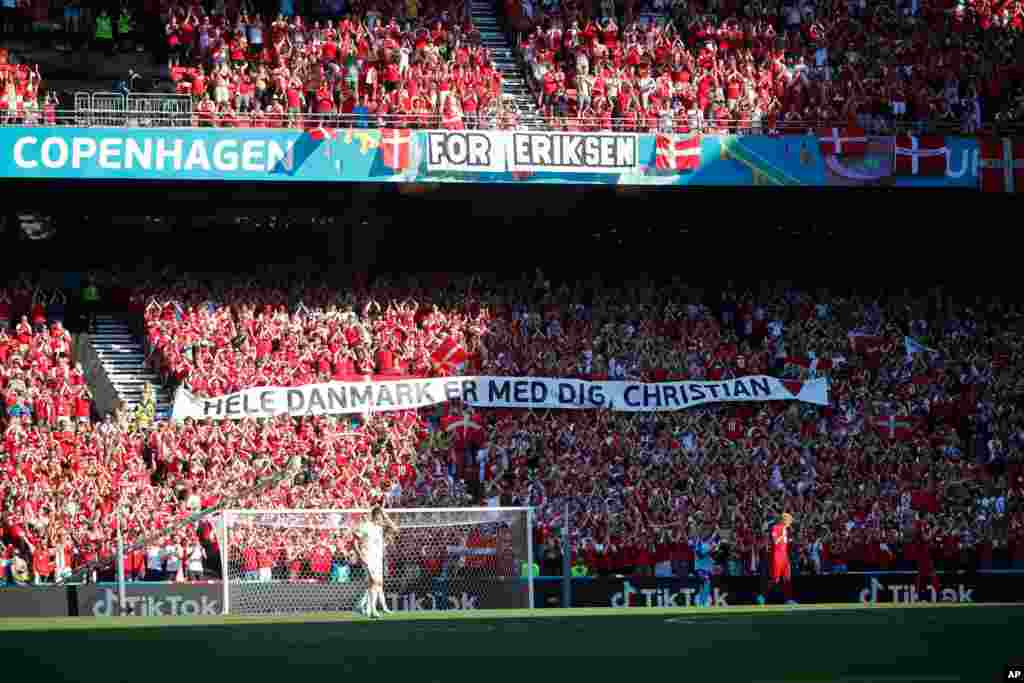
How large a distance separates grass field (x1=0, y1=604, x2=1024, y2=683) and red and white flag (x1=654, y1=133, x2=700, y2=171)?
1708 centimetres

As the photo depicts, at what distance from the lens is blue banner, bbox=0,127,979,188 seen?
36.2 meters

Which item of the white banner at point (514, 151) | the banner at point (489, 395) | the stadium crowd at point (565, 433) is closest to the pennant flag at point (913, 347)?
the stadium crowd at point (565, 433)

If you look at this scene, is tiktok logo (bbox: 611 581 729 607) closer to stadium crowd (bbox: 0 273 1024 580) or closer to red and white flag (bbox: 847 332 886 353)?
stadium crowd (bbox: 0 273 1024 580)

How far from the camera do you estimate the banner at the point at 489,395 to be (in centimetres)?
3600

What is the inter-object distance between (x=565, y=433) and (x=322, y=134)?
8.75 meters

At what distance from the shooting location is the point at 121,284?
40125 mm

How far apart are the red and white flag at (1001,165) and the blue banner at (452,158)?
27 cm

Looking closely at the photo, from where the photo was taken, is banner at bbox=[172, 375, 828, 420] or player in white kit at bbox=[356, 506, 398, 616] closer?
player in white kit at bbox=[356, 506, 398, 616]

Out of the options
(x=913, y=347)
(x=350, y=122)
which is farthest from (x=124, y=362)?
(x=913, y=347)

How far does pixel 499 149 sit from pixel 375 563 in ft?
46.9

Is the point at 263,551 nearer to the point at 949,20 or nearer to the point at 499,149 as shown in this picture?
the point at 499,149

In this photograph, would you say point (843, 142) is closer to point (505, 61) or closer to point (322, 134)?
point (505, 61)

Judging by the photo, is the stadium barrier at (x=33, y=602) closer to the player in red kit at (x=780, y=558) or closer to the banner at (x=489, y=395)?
the banner at (x=489, y=395)

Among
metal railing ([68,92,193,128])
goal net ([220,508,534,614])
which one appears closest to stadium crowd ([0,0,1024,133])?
metal railing ([68,92,193,128])
